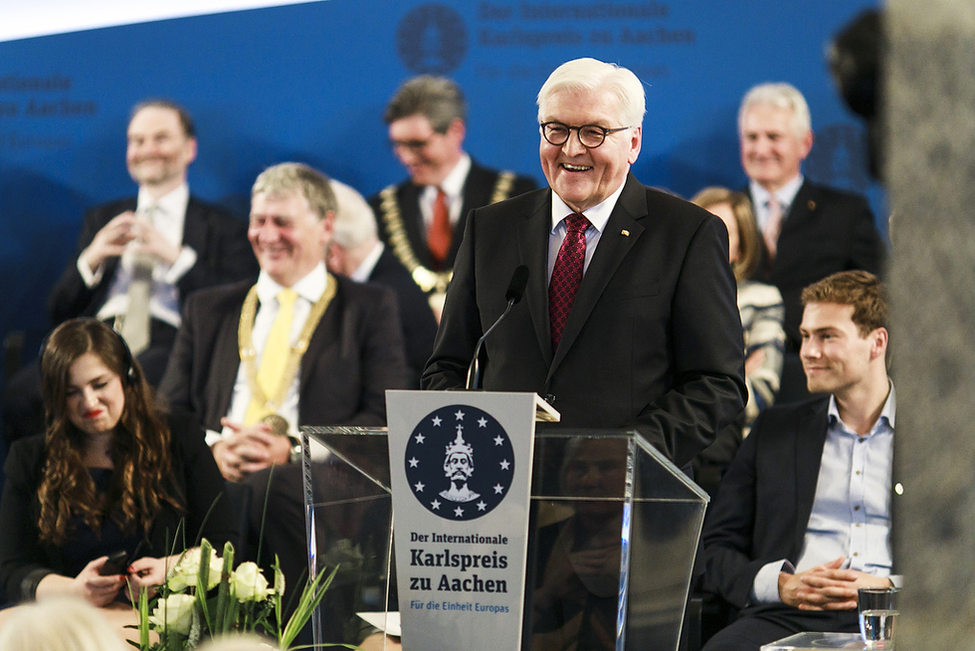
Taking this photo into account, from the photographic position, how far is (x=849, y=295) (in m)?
3.78

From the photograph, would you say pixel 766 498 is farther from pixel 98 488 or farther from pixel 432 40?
pixel 432 40

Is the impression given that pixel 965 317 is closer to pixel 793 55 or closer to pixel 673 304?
pixel 673 304

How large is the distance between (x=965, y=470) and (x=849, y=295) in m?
3.11

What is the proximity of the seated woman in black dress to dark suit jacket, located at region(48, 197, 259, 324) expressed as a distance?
1803mm

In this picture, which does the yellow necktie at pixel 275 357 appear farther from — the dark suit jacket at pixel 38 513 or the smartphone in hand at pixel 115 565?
the smartphone in hand at pixel 115 565

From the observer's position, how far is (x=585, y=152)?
227 centimetres

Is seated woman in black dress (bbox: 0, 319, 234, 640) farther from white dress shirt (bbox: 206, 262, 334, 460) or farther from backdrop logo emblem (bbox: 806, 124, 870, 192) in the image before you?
backdrop logo emblem (bbox: 806, 124, 870, 192)

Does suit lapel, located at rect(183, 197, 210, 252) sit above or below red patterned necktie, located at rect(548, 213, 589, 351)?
above

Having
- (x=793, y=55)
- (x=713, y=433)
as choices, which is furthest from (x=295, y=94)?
(x=713, y=433)

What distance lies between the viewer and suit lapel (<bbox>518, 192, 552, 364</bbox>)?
2.24 metres

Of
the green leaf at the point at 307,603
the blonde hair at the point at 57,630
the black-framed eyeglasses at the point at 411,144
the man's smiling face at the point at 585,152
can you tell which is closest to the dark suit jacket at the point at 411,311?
the black-framed eyeglasses at the point at 411,144

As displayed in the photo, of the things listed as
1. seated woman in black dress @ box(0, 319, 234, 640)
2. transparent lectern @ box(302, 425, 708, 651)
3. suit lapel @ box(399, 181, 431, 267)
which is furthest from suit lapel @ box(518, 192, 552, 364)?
suit lapel @ box(399, 181, 431, 267)

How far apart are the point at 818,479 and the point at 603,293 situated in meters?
1.75

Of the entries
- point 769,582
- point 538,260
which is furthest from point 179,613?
point 769,582
